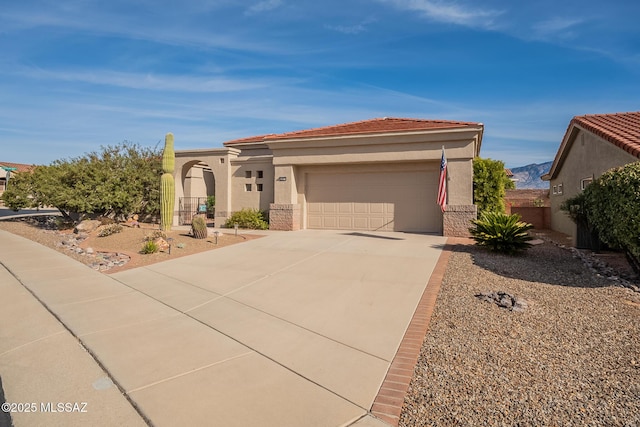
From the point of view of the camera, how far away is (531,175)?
117125 millimetres

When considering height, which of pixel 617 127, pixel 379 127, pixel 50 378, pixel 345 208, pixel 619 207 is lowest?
pixel 50 378

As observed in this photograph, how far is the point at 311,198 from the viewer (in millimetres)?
16953

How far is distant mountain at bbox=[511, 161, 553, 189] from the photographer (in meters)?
112

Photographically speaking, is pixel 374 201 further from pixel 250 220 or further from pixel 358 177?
pixel 250 220

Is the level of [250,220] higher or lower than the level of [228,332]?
higher

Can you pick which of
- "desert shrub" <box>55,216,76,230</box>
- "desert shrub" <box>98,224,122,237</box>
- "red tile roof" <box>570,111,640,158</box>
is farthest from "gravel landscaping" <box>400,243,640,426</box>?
"desert shrub" <box>55,216,76,230</box>

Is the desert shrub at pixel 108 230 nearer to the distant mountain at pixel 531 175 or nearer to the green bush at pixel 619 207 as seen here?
the green bush at pixel 619 207

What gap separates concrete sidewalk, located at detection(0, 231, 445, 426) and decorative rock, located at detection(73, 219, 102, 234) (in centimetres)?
615

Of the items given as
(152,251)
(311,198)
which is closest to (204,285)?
(152,251)

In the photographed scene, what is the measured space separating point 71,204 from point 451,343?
15.8 metres

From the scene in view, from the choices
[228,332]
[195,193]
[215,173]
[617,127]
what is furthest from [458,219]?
[195,193]

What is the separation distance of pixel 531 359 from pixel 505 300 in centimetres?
185

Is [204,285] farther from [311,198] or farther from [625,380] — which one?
[311,198]

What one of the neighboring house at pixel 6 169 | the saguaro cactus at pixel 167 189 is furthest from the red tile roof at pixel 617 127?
the neighboring house at pixel 6 169
